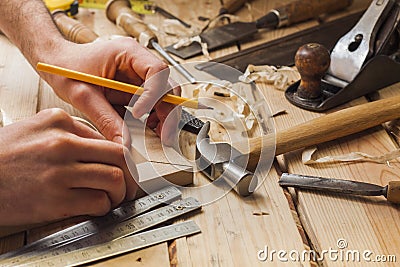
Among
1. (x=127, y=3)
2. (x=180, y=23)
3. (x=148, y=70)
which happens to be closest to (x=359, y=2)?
(x=180, y=23)

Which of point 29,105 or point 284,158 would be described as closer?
point 284,158

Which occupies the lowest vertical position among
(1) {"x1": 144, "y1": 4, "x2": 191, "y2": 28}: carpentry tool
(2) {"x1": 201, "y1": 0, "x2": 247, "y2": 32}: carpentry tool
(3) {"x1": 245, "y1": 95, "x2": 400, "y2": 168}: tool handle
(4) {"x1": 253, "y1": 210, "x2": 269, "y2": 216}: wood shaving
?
(1) {"x1": 144, "y1": 4, "x2": 191, "y2": 28}: carpentry tool

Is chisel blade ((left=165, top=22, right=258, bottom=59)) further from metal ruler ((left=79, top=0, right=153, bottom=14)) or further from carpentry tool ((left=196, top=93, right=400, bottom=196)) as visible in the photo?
carpentry tool ((left=196, top=93, right=400, bottom=196))

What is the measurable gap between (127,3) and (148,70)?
80 centimetres

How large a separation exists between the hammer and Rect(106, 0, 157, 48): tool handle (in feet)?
2.01

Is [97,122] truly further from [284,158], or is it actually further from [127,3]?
[127,3]

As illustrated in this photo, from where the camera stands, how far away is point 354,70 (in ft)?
5.45

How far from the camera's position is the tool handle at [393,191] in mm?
1229

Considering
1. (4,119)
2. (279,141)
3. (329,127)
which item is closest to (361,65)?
(329,127)

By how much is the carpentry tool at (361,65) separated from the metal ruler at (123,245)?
0.58 m

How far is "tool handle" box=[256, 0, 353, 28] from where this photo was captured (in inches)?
79.9

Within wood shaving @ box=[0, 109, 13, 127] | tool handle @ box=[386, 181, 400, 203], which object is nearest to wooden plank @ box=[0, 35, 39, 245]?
wood shaving @ box=[0, 109, 13, 127]

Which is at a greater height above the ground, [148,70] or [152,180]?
[148,70]

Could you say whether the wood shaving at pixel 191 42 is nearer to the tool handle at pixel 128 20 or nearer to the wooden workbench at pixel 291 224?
the tool handle at pixel 128 20
